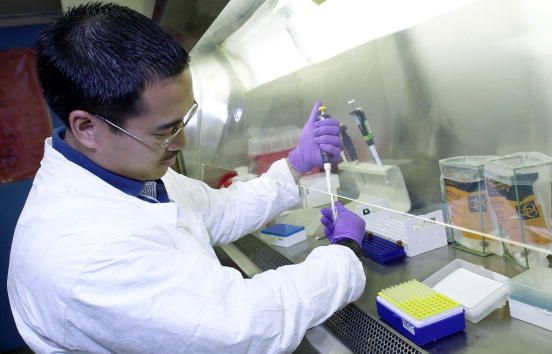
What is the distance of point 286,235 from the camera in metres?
1.38

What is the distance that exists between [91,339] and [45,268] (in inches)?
6.2

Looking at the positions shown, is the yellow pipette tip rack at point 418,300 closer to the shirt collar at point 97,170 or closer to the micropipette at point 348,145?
the micropipette at point 348,145

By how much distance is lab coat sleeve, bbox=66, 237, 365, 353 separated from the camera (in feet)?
2.34

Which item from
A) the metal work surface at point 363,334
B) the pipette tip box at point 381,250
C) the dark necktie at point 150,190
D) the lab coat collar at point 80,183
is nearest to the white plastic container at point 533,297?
the metal work surface at point 363,334

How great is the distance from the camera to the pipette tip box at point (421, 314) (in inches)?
27.9

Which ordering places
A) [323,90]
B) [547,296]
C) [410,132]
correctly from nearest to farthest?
[547,296], [410,132], [323,90]

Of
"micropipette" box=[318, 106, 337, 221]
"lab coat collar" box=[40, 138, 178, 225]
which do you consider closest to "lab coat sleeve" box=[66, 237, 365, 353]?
"lab coat collar" box=[40, 138, 178, 225]

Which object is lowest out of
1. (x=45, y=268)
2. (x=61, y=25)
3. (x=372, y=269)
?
(x=372, y=269)

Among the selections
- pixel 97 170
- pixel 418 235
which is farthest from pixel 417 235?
pixel 97 170

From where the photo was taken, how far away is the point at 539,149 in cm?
75

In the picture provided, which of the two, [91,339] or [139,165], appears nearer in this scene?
[91,339]

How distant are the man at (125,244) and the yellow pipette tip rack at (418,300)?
0.32 ft

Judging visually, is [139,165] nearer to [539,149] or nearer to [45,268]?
[45,268]

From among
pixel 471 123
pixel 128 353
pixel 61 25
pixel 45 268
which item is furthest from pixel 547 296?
pixel 61 25
